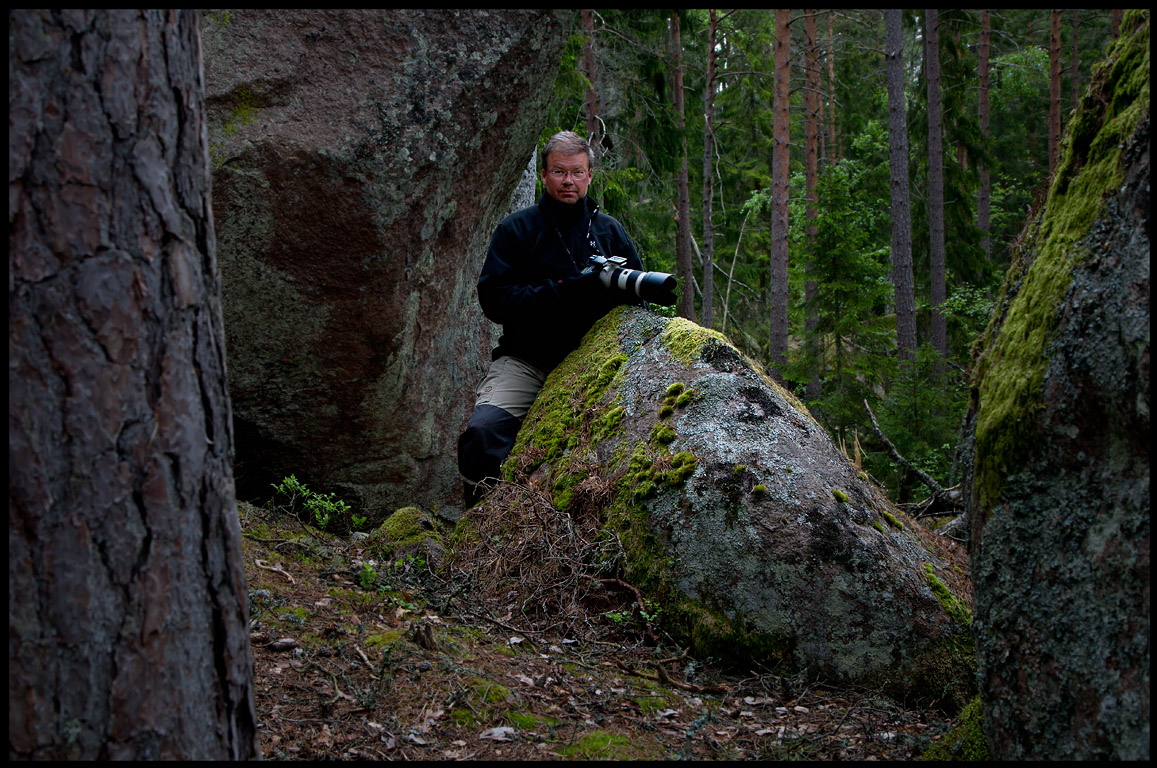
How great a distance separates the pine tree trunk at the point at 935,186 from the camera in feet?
48.9

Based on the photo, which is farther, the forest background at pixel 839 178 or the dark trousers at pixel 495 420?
the forest background at pixel 839 178

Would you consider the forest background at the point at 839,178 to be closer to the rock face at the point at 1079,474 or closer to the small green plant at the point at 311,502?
the rock face at the point at 1079,474

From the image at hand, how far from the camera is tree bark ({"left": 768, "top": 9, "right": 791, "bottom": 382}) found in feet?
44.2

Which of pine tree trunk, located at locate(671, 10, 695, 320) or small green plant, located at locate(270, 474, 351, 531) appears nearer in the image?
small green plant, located at locate(270, 474, 351, 531)

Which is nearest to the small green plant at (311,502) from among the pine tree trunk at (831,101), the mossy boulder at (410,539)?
the mossy boulder at (410,539)

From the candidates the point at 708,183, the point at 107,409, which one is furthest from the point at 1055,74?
the point at 107,409

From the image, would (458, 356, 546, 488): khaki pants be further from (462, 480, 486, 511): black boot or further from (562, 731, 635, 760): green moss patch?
(562, 731, 635, 760): green moss patch

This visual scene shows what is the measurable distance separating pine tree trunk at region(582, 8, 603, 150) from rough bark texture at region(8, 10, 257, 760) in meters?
10.1

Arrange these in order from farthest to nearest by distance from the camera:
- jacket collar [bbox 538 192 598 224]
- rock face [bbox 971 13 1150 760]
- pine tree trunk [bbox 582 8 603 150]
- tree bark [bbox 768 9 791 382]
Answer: tree bark [bbox 768 9 791 382], pine tree trunk [bbox 582 8 603 150], jacket collar [bbox 538 192 598 224], rock face [bbox 971 13 1150 760]

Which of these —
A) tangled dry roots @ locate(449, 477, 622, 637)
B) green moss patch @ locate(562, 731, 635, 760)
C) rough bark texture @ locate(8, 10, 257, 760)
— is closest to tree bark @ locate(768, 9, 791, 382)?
tangled dry roots @ locate(449, 477, 622, 637)

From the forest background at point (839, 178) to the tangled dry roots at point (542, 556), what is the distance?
4.17 metres

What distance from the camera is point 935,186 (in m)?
15.7

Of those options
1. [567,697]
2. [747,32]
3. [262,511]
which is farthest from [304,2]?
[747,32]

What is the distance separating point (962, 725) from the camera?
2752 mm
